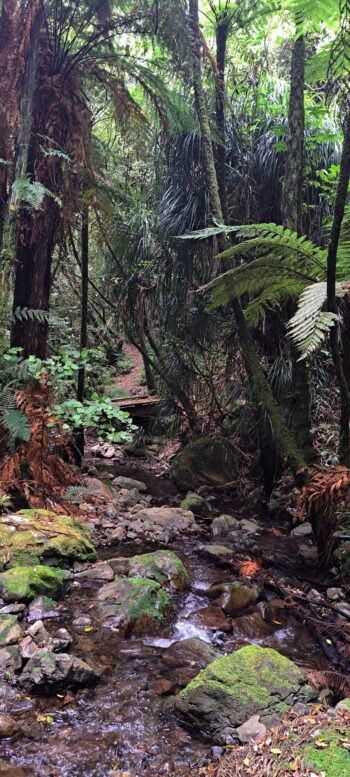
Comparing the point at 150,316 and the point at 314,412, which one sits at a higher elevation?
the point at 150,316

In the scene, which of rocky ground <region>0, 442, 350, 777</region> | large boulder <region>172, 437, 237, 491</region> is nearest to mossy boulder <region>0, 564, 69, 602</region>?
rocky ground <region>0, 442, 350, 777</region>

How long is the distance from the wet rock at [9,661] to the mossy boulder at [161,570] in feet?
3.69

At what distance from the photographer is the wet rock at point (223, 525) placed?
4453mm

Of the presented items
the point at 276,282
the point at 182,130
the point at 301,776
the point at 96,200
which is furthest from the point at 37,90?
the point at 301,776

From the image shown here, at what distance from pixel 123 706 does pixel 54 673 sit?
0.32 m

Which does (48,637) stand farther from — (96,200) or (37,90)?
(37,90)

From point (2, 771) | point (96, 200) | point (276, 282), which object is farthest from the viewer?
point (96, 200)

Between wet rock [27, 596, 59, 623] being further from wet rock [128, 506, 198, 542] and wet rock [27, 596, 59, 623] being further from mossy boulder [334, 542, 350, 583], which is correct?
mossy boulder [334, 542, 350, 583]

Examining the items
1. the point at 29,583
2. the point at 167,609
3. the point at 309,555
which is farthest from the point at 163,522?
the point at 29,583

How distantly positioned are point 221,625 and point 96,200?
11.9 ft

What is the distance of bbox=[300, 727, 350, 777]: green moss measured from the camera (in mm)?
1430

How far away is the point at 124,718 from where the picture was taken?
2.01m

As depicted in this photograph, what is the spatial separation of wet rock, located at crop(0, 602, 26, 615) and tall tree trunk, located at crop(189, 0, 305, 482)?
78.1 inches

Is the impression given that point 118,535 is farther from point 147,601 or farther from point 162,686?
point 162,686
